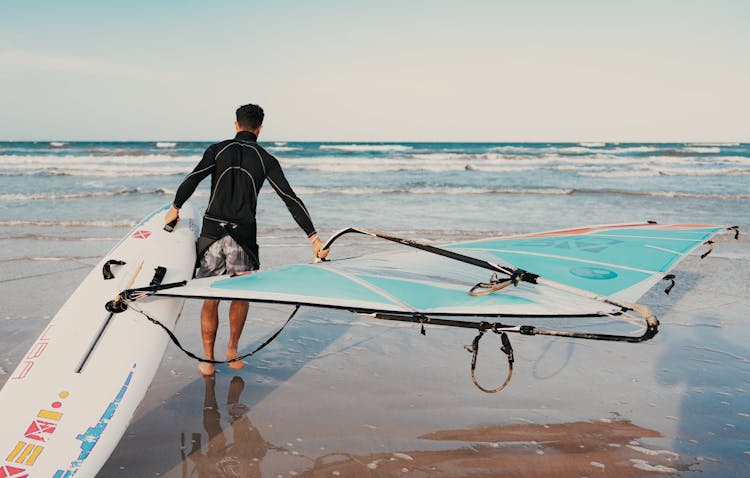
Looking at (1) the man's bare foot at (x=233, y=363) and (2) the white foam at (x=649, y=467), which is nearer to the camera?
(2) the white foam at (x=649, y=467)

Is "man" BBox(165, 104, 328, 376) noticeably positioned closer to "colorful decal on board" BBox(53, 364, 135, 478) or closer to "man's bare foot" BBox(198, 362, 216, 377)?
"man's bare foot" BBox(198, 362, 216, 377)

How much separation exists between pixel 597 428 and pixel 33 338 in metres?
4.39

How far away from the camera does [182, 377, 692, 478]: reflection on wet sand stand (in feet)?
9.82

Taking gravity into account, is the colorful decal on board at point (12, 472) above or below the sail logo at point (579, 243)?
below

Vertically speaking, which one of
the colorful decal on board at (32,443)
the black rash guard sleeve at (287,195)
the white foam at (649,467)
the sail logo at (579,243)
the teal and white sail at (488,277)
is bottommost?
the white foam at (649,467)

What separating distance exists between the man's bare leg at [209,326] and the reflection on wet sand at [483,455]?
67cm

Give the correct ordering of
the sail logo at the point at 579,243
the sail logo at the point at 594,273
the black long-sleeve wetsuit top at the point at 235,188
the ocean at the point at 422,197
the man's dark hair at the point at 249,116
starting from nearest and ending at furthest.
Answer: the sail logo at the point at 594,273 < the black long-sleeve wetsuit top at the point at 235,188 < the man's dark hair at the point at 249,116 < the sail logo at the point at 579,243 < the ocean at the point at 422,197

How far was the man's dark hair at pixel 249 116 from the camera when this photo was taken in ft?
13.2

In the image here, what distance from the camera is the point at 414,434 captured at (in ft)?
11.0

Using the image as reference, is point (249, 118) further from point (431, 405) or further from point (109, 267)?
point (431, 405)

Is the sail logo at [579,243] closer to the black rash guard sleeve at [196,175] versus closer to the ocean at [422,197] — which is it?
the black rash guard sleeve at [196,175]

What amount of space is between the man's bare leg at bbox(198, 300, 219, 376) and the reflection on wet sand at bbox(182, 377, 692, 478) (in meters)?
0.67

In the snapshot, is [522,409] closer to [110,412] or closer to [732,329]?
[110,412]

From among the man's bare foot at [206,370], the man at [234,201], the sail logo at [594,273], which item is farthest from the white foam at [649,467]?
the man's bare foot at [206,370]
